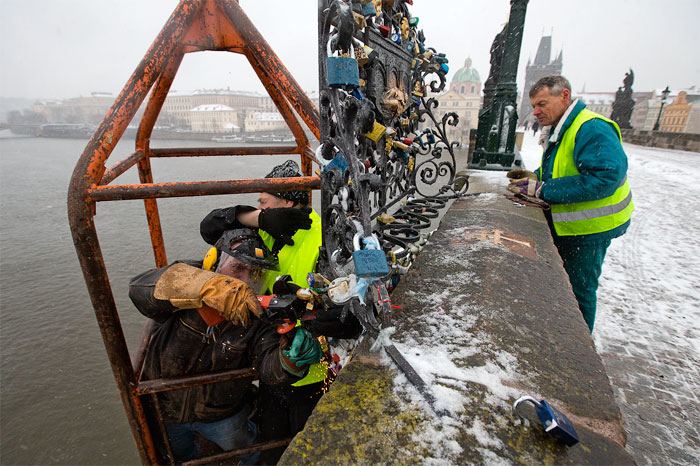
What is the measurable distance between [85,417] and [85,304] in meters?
3.72

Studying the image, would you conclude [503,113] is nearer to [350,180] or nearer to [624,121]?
[350,180]

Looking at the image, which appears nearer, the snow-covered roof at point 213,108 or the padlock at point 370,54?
the padlock at point 370,54

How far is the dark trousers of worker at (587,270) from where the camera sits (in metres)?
2.51

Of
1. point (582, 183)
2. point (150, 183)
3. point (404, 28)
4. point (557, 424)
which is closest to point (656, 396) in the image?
point (582, 183)

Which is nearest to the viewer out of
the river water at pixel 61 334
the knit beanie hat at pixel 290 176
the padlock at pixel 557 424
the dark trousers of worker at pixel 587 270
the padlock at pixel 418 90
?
the padlock at pixel 557 424

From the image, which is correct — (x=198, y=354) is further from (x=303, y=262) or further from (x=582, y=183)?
(x=582, y=183)

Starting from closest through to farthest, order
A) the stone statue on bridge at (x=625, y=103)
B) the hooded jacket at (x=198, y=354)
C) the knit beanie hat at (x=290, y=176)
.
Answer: the hooded jacket at (x=198, y=354), the knit beanie hat at (x=290, y=176), the stone statue on bridge at (x=625, y=103)

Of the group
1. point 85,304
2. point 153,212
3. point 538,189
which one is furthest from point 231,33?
point 85,304

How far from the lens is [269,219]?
1.76 m

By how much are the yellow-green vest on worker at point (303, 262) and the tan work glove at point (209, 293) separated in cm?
38

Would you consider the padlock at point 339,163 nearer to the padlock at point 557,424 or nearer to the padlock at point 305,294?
the padlock at point 305,294

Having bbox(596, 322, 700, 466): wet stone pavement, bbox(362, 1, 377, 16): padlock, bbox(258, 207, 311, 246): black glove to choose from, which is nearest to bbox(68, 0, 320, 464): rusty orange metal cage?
bbox(258, 207, 311, 246): black glove

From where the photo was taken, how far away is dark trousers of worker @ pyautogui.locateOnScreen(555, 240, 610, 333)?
8.24ft

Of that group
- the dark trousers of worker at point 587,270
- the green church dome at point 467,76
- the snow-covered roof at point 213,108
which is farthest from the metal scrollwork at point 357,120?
the snow-covered roof at point 213,108
